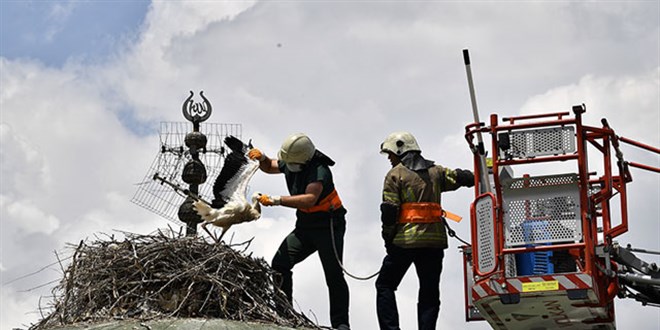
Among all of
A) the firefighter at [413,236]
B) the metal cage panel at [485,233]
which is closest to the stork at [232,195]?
the firefighter at [413,236]

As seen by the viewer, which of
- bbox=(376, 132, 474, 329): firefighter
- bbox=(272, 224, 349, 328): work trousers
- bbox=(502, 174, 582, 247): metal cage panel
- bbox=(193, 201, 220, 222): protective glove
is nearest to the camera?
bbox=(502, 174, 582, 247): metal cage panel

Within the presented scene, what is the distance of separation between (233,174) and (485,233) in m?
2.64

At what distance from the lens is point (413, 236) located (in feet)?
39.1

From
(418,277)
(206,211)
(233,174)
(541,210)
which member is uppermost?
(233,174)

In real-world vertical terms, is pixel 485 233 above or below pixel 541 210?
below

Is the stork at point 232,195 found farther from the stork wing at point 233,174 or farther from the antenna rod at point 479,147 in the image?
the antenna rod at point 479,147

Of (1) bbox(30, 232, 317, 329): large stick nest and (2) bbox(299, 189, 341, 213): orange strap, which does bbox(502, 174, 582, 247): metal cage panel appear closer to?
(2) bbox(299, 189, 341, 213): orange strap

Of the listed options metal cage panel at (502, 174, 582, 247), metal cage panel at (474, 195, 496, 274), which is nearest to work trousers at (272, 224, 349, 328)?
metal cage panel at (474, 195, 496, 274)

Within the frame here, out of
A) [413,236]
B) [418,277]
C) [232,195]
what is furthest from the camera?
[232,195]

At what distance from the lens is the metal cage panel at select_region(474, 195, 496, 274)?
37.9 feet

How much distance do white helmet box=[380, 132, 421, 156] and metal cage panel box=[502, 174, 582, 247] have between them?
1050 millimetres

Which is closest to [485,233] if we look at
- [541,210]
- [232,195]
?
[541,210]

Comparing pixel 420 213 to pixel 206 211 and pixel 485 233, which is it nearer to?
pixel 485 233

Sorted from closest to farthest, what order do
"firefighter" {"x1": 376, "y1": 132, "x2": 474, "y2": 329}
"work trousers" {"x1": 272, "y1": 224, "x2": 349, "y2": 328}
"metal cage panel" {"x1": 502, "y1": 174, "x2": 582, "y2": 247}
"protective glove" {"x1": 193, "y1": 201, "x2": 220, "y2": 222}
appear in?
1. "metal cage panel" {"x1": 502, "y1": 174, "x2": 582, "y2": 247}
2. "firefighter" {"x1": 376, "y1": 132, "x2": 474, "y2": 329}
3. "work trousers" {"x1": 272, "y1": 224, "x2": 349, "y2": 328}
4. "protective glove" {"x1": 193, "y1": 201, "x2": 220, "y2": 222}
